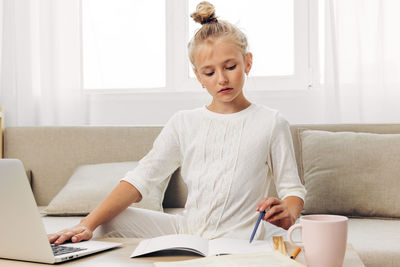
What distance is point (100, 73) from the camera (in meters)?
3.07

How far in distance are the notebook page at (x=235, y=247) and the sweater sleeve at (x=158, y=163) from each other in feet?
1.38

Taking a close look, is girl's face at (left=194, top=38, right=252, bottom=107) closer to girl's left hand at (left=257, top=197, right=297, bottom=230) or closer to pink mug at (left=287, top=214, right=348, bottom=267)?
girl's left hand at (left=257, top=197, right=297, bottom=230)

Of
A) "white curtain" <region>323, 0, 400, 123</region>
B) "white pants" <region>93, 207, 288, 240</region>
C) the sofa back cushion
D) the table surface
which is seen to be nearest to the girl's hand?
the table surface

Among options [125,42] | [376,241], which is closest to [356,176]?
[376,241]

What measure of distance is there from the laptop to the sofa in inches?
38.5

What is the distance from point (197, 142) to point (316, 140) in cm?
86

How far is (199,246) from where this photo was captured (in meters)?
1.01

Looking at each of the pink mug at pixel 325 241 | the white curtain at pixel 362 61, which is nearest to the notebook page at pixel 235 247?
the pink mug at pixel 325 241

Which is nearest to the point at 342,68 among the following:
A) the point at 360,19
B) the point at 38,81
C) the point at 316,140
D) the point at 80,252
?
the point at 360,19

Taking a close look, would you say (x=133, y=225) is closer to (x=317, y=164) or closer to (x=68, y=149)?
(x=317, y=164)

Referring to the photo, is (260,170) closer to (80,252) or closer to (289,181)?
(289,181)

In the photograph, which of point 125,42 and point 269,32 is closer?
point 269,32

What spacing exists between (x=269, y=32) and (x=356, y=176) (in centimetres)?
112

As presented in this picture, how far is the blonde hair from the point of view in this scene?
1.50 metres
